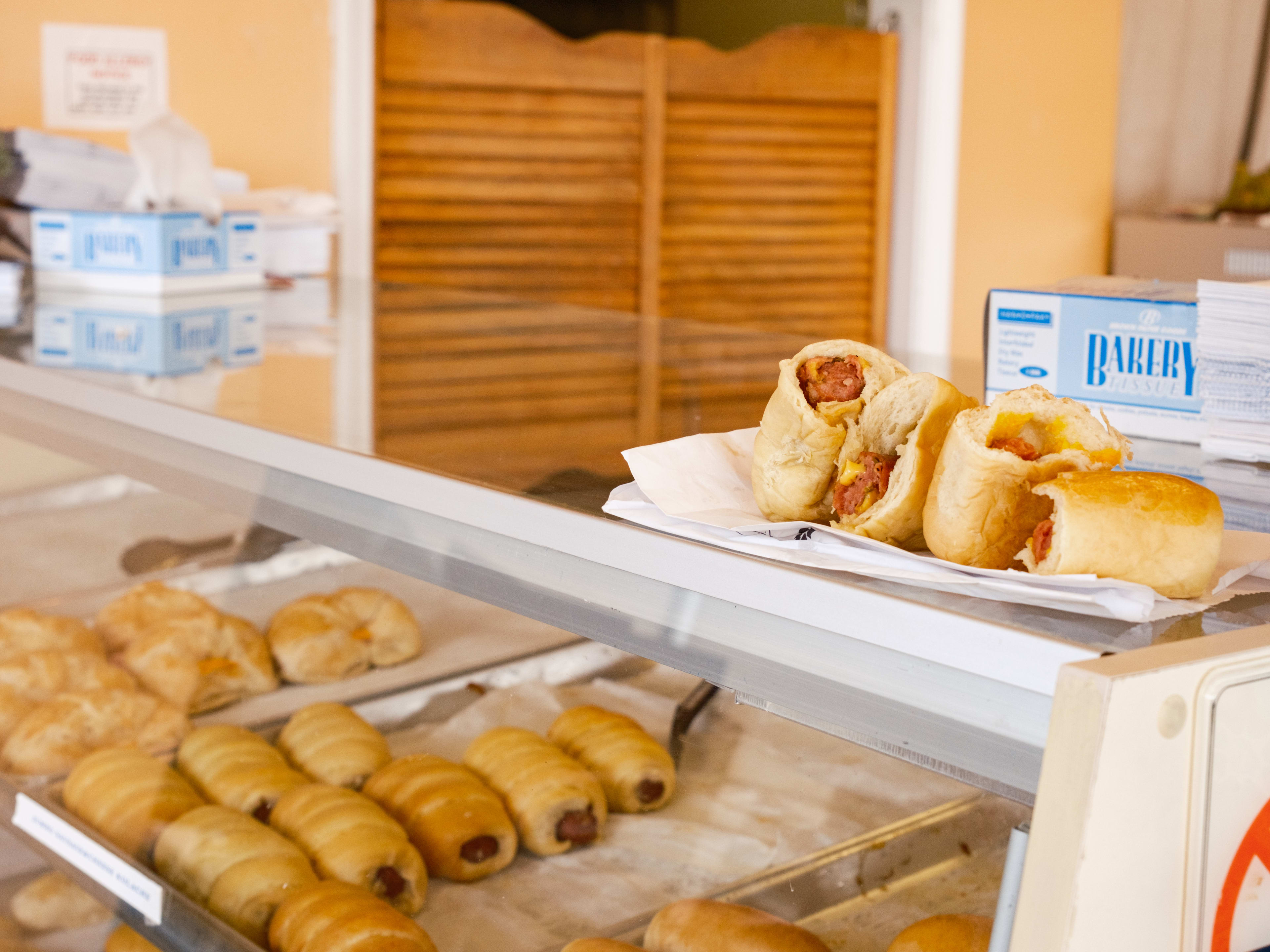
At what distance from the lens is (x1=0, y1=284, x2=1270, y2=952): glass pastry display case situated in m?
0.45

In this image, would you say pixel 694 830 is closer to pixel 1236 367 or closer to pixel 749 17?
pixel 1236 367

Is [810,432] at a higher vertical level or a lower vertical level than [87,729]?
higher

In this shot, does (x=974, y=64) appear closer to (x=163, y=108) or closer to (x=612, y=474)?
(x=163, y=108)

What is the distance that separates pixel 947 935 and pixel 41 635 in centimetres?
105

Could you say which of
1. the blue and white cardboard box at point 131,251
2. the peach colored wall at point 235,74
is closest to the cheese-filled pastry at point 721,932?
the blue and white cardboard box at point 131,251

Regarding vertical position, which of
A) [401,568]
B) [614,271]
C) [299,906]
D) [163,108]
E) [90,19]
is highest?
[90,19]

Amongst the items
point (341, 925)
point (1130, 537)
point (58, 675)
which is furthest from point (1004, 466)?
point (58, 675)

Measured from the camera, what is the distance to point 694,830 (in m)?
1.03

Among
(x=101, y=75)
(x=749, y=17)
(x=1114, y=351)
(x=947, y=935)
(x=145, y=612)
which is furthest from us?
(x=749, y=17)

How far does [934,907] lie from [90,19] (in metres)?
2.33

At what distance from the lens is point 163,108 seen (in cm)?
187

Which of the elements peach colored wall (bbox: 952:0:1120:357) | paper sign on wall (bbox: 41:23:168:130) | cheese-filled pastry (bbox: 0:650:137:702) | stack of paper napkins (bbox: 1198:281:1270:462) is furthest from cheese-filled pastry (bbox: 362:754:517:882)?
peach colored wall (bbox: 952:0:1120:357)

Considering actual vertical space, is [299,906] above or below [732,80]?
below

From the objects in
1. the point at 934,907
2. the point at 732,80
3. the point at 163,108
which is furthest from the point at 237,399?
the point at 732,80
